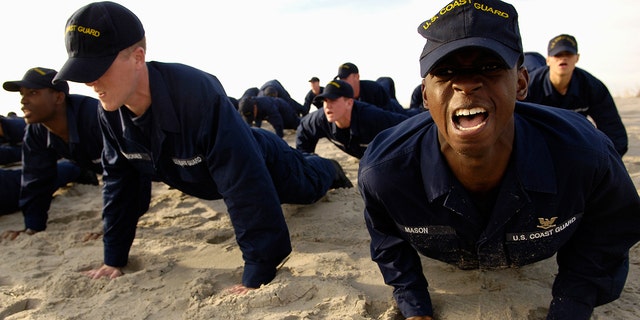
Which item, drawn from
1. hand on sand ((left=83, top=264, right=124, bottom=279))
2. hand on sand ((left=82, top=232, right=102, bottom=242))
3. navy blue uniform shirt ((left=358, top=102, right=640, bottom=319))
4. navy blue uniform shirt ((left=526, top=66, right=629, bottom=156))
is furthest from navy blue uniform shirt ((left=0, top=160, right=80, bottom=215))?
navy blue uniform shirt ((left=526, top=66, right=629, bottom=156))

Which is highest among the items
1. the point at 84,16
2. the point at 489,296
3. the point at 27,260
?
the point at 84,16

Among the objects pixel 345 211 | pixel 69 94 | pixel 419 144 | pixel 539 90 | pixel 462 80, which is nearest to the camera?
pixel 462 80

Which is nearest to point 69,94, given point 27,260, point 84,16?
point 27,260

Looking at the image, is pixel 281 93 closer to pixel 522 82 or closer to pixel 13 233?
pixel 13 233

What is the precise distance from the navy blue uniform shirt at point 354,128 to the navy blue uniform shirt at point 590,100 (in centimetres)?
144

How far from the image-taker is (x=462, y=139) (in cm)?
128

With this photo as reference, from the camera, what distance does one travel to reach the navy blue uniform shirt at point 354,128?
4223 mm

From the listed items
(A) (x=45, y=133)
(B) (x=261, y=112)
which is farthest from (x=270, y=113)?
(A) (x=45, y=133)

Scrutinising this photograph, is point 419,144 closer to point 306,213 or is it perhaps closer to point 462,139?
point 462,139

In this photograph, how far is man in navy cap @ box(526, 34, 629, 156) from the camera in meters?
3.93

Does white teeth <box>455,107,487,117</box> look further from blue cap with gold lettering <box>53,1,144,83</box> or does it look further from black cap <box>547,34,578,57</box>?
black cap <box>547,34,578,57</box>

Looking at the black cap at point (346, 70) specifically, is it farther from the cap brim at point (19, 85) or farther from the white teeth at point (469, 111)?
the white teeth at point (469, 111)

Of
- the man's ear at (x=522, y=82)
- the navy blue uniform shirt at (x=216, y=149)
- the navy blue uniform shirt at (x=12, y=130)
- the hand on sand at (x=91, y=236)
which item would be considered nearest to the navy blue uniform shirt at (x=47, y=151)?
A: the hand on sand at (x=91, y=236)

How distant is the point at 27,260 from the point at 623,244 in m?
3.14
